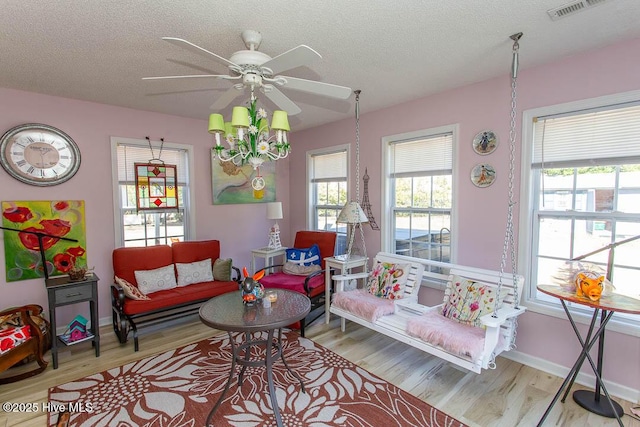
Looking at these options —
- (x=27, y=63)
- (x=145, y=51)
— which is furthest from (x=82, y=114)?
(x=145, y=51)

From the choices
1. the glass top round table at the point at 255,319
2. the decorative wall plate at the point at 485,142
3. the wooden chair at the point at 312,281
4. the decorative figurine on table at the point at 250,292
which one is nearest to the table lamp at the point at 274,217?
the wooden chair at the point at 312,281

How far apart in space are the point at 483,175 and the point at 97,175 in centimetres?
429

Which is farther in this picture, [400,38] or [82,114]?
[82,114]

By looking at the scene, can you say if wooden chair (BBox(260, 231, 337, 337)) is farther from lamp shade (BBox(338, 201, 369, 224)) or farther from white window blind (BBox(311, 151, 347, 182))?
white window blind (BBox(311, 151, 347, 182))

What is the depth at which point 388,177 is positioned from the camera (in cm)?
394

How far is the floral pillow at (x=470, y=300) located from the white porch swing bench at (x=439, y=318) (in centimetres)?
3

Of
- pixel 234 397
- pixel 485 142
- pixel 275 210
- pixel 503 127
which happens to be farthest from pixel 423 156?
pixel 234 397

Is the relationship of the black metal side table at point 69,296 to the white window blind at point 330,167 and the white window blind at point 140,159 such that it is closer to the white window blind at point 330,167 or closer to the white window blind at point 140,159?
the white window blind at point 140,159

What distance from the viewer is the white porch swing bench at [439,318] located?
90.3 inches

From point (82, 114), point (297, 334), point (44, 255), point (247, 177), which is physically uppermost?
point (82, 114)

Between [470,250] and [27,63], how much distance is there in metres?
4.29

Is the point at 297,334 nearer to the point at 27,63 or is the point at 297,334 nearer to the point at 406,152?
the point at 406,152

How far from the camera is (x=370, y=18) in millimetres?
1952

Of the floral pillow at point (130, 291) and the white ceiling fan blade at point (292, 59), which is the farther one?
the floral pillow at point (130, 291)
